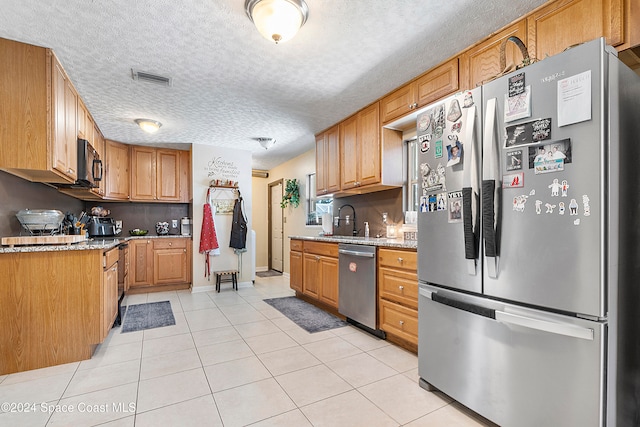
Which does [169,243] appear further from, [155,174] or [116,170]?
[116,170]

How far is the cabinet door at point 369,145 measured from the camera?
342 cm

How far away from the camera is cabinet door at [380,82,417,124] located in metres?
2.93

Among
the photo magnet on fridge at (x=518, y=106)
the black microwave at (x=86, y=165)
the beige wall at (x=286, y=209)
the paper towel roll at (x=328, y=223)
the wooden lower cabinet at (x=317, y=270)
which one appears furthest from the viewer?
the beige wall at (x=286, y=209)

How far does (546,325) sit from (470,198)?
67 centimetres

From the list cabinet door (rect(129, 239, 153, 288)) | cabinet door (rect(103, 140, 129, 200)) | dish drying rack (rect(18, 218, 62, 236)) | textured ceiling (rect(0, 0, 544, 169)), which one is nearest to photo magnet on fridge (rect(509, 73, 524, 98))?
textured ceiling (rect(0, 0, 544, 169))

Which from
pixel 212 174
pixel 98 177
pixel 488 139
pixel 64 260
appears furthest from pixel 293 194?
pixel 488 139

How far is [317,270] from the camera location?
387cm

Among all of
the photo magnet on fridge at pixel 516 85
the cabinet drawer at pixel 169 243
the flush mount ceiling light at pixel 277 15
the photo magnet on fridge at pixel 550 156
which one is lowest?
the cabinet drawer at pixel 169 243

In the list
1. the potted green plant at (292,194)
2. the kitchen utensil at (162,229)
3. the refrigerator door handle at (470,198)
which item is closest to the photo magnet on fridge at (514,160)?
the refrigerator door handle at (470,198)

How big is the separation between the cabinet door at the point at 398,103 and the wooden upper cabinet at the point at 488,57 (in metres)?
0.57

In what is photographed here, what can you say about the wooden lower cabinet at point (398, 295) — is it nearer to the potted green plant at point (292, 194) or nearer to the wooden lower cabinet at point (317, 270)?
the wooden lower cabinet at point (317, 270)

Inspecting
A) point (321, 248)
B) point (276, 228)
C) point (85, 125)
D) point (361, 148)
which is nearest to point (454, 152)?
point (361, 148)

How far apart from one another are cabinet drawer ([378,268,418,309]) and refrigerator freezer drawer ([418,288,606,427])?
516 mm

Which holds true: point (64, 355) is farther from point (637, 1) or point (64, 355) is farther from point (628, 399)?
point (637, 1)
